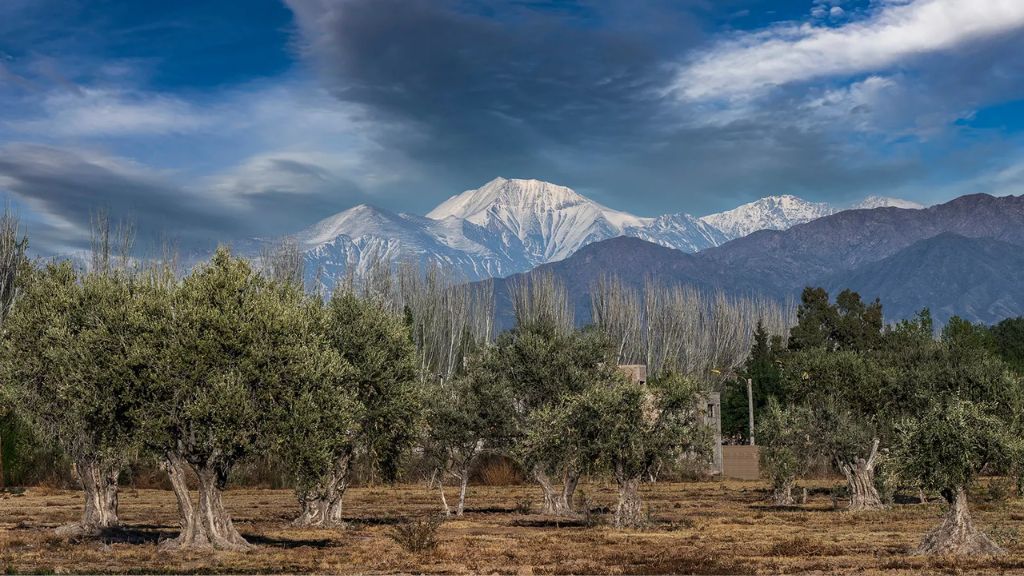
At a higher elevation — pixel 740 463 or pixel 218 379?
pixel 218 379

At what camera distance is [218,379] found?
1592 inches

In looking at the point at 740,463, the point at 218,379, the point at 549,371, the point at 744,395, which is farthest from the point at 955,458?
the point at 744,395

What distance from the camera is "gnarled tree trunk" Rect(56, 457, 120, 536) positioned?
50.3 metres

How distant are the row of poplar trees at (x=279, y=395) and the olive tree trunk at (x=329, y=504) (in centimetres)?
11

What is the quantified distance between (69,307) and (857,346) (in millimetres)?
125368

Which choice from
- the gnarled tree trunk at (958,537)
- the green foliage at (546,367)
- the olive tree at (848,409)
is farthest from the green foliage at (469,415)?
the gnarled tree trunk at (958,537)

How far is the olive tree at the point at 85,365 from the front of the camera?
41.3m

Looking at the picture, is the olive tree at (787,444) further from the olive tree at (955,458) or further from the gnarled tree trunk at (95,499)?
the gnarled tree trunk at (95,499)

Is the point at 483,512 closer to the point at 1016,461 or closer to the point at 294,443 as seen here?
the point at 294,443

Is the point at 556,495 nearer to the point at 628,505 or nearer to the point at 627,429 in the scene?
the point at 628,505

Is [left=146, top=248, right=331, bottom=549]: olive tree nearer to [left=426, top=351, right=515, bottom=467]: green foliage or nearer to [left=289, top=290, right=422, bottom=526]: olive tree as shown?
[left=289, top=290, right=422, bottom=526]: olive tree

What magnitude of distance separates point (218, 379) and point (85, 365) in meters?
5.27

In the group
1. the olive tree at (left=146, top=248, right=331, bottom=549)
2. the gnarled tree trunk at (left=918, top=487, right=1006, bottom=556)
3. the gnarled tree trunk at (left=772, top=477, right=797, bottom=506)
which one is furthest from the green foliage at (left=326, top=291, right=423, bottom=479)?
the gnarled tree trunk at (left=772, top=477, right=797, bottom=506)

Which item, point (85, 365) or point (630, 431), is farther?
point (630, 431)
